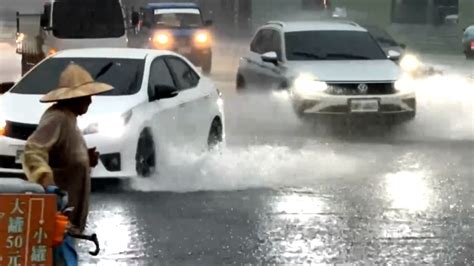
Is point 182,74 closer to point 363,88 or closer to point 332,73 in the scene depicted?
point 332,73

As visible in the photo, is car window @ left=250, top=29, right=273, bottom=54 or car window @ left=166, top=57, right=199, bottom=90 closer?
car window @ left=166, top=57, right=199, bottom=90

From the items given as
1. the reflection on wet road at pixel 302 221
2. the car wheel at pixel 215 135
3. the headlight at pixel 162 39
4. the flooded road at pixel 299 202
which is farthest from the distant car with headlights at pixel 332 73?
the headlight at pixel 162 39

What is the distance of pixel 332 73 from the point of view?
16031 millimetres

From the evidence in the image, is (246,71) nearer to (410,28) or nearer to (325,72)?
(325,72)

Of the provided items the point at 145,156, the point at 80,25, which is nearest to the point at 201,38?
the point at 80,25

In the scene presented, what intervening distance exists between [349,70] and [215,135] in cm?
354

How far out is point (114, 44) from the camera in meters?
21.7

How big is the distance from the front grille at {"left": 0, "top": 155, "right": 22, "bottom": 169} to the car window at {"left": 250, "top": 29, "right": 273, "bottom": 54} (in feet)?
25.8

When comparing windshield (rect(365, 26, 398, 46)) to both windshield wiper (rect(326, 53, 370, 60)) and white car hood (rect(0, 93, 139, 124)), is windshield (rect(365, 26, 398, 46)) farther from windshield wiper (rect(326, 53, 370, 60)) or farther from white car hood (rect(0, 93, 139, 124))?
white car hood (rect(0, 93, 139, 124))

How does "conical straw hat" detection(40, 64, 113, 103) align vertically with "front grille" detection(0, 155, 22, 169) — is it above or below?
above

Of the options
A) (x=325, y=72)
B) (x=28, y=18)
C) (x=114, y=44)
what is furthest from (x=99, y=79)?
(x=28, y=18)

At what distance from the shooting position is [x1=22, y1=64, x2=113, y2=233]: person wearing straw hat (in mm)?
5742

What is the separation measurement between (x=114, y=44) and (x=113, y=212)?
1202 cm

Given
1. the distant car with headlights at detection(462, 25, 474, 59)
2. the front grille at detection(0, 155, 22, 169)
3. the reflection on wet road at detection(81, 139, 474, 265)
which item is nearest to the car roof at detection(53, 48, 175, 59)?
the reflection on wet road at detection(81, 139, 474, 265)
